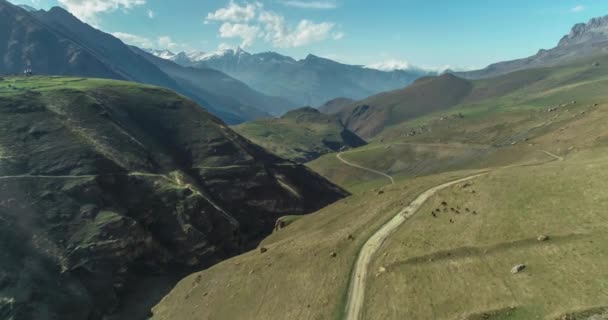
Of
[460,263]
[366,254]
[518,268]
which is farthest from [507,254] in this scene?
[366,254]

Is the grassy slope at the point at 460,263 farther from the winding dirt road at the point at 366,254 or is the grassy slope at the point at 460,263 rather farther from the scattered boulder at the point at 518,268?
the winding dirt road at the point at 366,254

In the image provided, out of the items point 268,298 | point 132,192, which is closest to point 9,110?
point 132,192

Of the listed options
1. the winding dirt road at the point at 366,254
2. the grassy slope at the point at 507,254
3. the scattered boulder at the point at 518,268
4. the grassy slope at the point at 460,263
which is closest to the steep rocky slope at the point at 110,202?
the grassy slope at the point at 460,263

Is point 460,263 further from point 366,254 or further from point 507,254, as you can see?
point 366,254

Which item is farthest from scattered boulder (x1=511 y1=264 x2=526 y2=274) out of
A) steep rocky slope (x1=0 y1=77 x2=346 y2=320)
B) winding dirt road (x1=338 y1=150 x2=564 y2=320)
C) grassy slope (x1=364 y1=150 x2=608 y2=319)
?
steep rocky slope (x1=0 y1=77 x2=346 y2=320)

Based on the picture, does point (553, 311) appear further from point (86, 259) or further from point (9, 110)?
point (9, 110)
